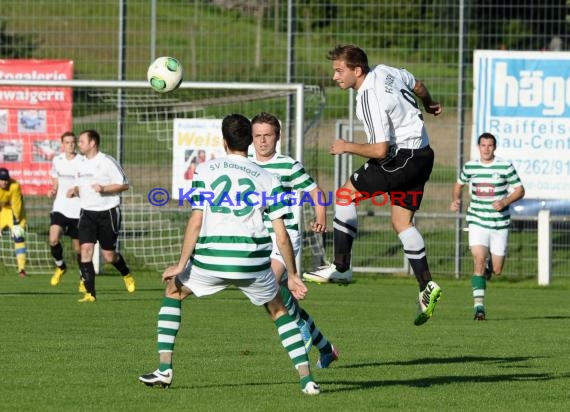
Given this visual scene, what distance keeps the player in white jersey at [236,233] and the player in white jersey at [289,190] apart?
1.35 m

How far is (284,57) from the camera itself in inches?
851

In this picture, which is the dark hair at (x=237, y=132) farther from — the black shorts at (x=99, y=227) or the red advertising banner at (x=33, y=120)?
the red advertising banner at (x=33, y=120)

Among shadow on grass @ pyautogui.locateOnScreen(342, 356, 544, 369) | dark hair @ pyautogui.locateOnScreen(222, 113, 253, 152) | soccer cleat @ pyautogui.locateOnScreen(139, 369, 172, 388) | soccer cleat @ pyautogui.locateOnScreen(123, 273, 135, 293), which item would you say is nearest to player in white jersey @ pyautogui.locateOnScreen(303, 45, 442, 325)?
shadow on grass @ pyautogui.locateOnScreen(342, 356, 544, 369)

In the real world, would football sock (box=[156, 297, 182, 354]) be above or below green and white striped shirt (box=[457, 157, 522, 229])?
below

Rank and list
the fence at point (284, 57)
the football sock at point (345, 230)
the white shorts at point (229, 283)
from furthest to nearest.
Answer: the fence at point (284, 57) → the football sock at point (345, 230) → the white shorts at point (229, 283)

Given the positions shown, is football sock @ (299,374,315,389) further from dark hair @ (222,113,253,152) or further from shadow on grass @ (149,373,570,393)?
dark hair @ (222,113,253,152)

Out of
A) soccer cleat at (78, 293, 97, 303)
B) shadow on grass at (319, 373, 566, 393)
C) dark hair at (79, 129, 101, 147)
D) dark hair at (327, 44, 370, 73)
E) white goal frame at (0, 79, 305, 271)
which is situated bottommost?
soccer cleat at (78, 293, 97, 303)

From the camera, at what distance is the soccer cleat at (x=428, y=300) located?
10.0m

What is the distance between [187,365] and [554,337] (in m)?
4.54

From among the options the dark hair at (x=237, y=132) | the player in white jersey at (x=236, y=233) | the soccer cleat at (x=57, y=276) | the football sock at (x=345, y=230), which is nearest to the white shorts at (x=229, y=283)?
the player in white jersey at (x=236, y=233)

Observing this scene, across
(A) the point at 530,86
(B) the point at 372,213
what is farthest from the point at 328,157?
(A) the point at 530,86

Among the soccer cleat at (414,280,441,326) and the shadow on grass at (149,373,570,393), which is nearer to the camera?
the shadow on grass at (149,373,570,393)

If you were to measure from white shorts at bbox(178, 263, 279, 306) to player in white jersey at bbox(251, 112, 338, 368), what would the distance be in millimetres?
1308

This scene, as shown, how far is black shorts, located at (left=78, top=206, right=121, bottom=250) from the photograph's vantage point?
16.4 meters
